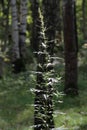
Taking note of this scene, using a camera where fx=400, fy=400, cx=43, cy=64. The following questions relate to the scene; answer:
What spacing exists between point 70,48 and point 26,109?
3.01 meters

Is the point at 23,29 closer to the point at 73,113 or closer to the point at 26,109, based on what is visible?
the point at 26,109

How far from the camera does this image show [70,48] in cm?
1471

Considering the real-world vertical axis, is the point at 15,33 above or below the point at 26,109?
above

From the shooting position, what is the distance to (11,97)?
49.4 ft

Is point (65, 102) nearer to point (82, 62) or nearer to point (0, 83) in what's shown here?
point (0, 83)

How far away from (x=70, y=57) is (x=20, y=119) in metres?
3.79

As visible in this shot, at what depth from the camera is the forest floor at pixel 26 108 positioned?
1112 centimetres

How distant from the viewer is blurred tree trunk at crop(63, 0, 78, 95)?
47.9ft

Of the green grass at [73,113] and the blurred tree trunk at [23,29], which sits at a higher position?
the blurred tree trunk at [23,29]

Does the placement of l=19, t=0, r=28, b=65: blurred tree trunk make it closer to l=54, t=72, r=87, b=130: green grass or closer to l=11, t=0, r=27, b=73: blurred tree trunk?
l=11, t=0, r=27, b=73: blurred tree trunk

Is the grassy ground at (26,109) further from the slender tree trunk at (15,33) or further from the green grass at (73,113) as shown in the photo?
the slender tree trunk at (15,33)

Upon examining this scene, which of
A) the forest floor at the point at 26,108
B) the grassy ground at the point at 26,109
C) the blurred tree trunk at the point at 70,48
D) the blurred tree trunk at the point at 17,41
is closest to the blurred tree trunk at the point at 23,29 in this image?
the blurred tree trunk at the point at 17,41

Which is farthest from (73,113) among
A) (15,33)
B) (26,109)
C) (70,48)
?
(15,33)

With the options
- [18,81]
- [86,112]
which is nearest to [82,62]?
[18,81]
